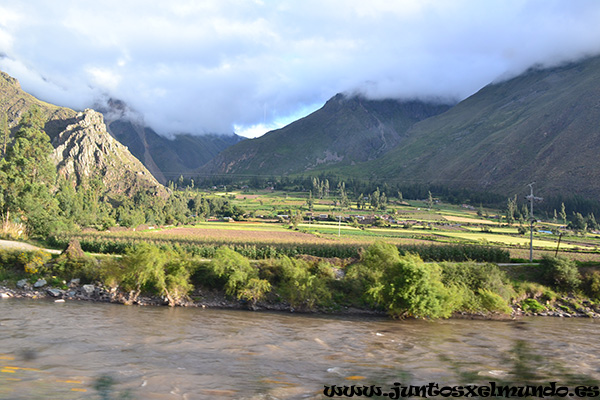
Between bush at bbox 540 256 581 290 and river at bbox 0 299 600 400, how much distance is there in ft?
40.8

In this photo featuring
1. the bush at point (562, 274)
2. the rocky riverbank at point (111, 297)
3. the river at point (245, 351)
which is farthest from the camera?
the bush at point (562, 274)

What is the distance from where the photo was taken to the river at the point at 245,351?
21.9 metres

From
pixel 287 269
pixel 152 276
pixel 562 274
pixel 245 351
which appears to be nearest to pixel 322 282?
pixel 287 269

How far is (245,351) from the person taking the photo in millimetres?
30031

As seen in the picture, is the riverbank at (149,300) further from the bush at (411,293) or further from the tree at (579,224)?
the tree at (579,224)

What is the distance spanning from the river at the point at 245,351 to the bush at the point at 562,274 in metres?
12.4

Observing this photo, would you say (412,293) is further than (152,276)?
No

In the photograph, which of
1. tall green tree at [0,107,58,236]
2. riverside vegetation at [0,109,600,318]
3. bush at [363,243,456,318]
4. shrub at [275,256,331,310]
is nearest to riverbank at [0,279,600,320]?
riverside vegetation at [0,109,600,318]

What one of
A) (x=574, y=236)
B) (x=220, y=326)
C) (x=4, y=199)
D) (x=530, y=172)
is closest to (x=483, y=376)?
(x=220, y=326)

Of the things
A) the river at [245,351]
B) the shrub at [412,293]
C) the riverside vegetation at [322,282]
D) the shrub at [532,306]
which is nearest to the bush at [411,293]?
Answer: the shrub at [412,293]

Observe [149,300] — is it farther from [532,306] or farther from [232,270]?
[532,306]

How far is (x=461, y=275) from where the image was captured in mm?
52844

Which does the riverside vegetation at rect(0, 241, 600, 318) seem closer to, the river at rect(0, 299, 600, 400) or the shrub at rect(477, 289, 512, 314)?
the shrub at rect(477, 289, 512, 314)

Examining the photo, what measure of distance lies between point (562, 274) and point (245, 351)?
49.6 meters
